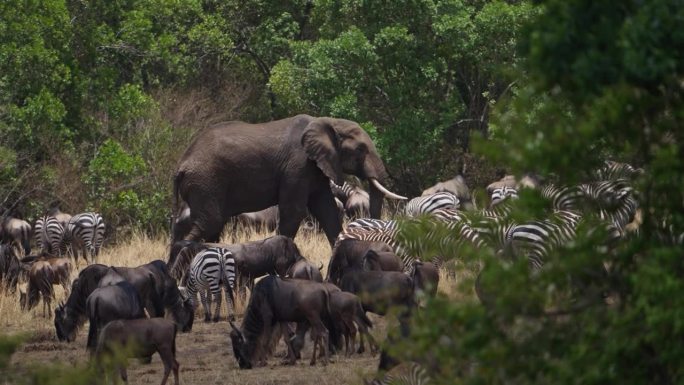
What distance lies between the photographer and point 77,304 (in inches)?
639

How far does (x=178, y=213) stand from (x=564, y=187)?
657 inches

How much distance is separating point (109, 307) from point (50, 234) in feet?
34.7

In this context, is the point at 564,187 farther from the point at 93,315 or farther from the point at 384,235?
the point at 384,235

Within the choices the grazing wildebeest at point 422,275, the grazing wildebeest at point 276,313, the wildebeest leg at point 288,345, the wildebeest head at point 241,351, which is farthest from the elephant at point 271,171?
the wildebeest head at point 241,351

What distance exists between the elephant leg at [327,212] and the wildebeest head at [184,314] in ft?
17.2

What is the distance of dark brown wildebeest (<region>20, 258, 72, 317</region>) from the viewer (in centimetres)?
1833

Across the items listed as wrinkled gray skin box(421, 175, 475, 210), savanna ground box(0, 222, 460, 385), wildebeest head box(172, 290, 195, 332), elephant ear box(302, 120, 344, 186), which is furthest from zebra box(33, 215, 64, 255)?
wildebeest head box(172, 290, 195, 332)

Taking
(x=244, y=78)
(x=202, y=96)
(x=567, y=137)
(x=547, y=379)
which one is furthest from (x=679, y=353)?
(x=244, y=78)

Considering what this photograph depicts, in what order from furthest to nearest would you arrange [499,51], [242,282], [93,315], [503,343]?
[499,51] < [242,282] < [93,315] < [503,343]

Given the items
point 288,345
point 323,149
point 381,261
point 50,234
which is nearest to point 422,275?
point 381,261

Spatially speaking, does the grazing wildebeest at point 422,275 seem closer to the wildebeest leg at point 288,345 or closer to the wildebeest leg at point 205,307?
the wildebeest leg at point 288,345

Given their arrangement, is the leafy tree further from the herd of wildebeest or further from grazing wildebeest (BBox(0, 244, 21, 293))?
grazing wildebeest (BBox(0, 244, 21, 293))

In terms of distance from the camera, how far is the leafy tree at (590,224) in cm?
577

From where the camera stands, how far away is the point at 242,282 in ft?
60.1
